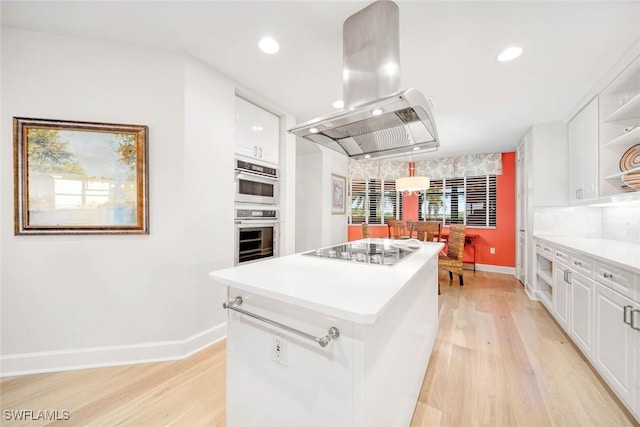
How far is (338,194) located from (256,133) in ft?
8.51

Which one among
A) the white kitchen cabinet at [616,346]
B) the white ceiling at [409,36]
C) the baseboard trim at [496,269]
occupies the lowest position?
the baseboard trim at [496,269]

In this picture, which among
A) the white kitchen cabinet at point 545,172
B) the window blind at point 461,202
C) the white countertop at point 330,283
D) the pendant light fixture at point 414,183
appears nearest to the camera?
the white countertop at point 330,283

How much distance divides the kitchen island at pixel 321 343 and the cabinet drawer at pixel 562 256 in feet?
6.37

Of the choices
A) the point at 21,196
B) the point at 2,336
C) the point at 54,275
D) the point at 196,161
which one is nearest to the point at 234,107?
the point at 196,161

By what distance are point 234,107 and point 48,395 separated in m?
2.60

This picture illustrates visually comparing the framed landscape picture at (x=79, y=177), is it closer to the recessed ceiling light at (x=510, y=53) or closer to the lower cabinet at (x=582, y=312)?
the recessed ceiling light at (x=510, y=53)

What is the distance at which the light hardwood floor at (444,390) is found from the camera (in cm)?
150

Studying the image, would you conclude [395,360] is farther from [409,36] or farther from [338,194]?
[338,194]

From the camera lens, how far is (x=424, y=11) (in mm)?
1612

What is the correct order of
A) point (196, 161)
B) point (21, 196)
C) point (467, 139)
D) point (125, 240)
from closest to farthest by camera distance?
point (21, 196), point (125, 240), point (196, 161), point (467, 139)

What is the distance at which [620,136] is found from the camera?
7.42 feet

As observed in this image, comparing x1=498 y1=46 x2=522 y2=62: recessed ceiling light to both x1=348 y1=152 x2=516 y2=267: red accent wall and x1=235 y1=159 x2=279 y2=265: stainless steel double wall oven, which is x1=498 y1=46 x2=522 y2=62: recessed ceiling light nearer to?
x1=235 y1=159 x2=279 y2=265: stainless steel double wall oven

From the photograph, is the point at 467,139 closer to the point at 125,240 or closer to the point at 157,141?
the point at 157,141

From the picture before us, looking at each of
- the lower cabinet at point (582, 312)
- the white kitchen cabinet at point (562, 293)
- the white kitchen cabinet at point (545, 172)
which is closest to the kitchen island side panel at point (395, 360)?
the lower cabinet at point (582, 312)
